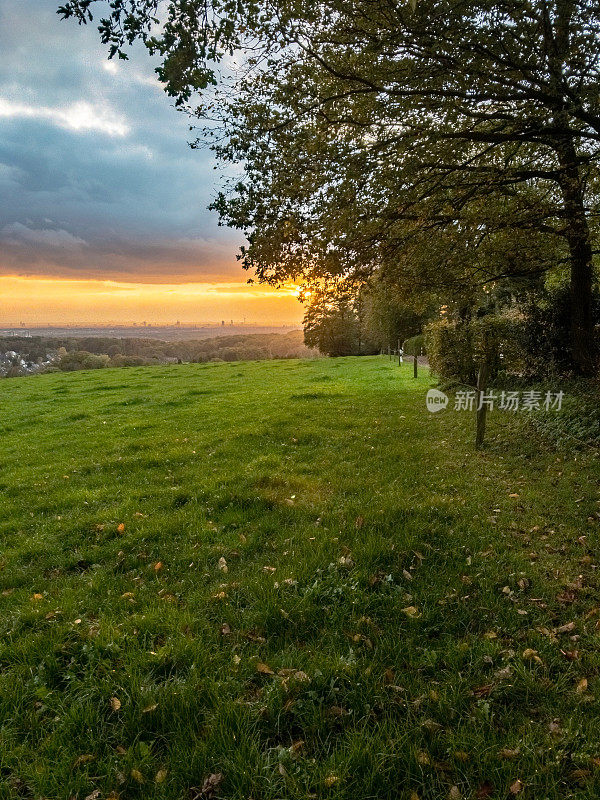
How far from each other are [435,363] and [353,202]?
13.9m

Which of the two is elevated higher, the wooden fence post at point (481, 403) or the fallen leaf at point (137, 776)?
the wooden fence post at point (481, 403)

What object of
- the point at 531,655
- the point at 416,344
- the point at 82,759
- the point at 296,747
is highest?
the point at 416,344

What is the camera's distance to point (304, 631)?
457cm

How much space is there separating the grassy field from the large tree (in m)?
5.34

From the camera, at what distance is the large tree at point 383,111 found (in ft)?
19.9

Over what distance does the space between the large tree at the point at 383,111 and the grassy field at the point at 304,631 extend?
5335 mm

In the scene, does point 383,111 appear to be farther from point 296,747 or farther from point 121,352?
point 121,352

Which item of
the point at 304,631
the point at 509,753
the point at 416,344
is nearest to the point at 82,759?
the point at 304,631

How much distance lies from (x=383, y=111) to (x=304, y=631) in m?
8.33

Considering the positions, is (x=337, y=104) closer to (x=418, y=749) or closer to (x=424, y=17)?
(x=424, y=17)

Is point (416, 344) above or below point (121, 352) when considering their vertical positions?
above

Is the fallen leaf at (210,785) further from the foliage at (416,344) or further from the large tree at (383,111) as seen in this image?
the foliage at (416,344)

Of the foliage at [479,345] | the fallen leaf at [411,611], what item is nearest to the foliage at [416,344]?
the foliage at [479,345]

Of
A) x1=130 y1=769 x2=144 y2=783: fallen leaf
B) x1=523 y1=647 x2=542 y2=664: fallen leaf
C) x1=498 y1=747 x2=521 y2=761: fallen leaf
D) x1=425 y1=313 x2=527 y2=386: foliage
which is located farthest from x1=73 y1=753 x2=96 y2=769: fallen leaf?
x1=425 y1=313 x2=527 y2=386: foliage
